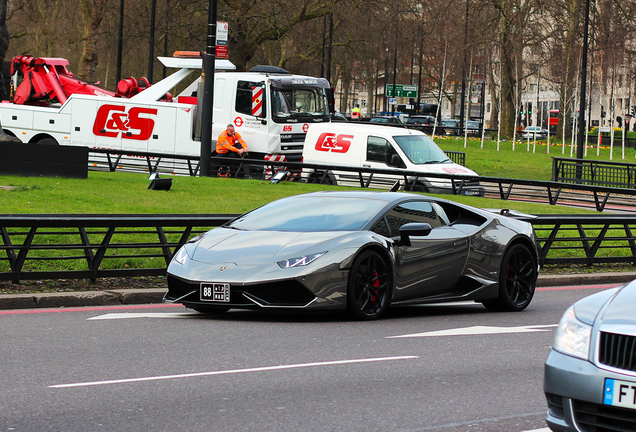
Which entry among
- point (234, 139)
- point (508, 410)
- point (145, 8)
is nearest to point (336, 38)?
point (145, 8)

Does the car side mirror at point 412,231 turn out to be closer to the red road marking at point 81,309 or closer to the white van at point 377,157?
the red road marking at point 81,309

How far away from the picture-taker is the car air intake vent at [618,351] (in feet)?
14.3

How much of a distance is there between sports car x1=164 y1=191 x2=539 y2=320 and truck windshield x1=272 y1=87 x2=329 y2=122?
1823 centimetres

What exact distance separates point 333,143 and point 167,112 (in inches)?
208

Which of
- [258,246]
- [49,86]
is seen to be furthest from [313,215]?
[49,86]

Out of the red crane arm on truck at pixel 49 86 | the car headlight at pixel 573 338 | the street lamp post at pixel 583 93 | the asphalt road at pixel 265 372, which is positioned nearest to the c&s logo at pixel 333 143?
the red crane arm on truck at pixel 49 86

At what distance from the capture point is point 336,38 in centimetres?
5412

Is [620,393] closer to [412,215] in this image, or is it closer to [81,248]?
[412,215]

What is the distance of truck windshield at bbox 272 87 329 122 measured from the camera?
94.1 ft

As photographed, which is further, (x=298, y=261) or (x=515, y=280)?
(x=515, y=280)

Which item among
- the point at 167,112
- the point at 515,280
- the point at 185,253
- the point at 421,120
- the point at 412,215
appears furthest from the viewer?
the point at 421,120

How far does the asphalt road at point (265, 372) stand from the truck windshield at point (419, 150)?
17.2m

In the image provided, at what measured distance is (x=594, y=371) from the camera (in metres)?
4.41

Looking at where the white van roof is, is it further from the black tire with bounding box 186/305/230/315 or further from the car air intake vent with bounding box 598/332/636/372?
the car air intake vent with bounding box 598/332/636/372
